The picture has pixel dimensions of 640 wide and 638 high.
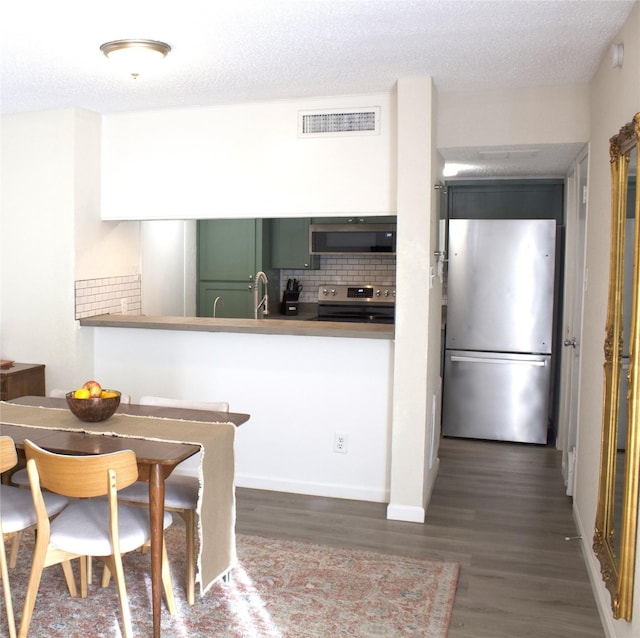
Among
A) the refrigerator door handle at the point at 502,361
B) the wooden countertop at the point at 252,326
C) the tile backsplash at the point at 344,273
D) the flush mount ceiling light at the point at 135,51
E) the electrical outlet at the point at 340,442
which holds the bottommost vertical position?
the electrical outlet at the point at 340,442

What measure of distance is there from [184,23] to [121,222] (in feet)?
7.28

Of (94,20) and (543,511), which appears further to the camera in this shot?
(543,511)

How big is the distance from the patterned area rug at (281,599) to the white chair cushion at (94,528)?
0.40 m

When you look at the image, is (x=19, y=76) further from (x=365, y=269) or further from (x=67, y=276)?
(x=365, y=269)

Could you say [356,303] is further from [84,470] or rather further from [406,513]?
[84,470]

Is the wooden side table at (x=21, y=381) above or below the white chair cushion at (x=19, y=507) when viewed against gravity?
above

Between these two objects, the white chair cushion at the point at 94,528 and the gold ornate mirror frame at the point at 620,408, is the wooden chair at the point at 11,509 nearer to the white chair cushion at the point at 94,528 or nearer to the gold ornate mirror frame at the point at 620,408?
the white chair cushion at the point at 94,528

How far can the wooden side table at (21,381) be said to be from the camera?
4352 millimetres

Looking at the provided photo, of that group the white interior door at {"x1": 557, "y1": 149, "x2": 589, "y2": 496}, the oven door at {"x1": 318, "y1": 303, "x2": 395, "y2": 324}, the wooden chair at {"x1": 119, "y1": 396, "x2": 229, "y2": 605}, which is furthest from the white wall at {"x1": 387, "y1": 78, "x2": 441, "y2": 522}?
the oven door at {"x1": 318, "y1": 303, "x2": 395, "y2": 324}

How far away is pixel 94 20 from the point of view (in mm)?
2975

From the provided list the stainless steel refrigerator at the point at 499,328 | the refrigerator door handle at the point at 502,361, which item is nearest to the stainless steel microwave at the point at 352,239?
the stainless steel refrigerator at the point at 499,328

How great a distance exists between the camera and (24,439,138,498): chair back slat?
2.51 m

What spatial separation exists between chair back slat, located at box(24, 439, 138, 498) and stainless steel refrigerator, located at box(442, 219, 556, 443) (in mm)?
3746

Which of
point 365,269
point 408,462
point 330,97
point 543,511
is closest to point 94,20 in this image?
point 330,97
